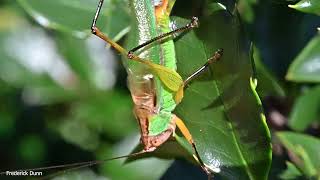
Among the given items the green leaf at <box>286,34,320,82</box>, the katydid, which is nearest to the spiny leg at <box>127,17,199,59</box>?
the katydid

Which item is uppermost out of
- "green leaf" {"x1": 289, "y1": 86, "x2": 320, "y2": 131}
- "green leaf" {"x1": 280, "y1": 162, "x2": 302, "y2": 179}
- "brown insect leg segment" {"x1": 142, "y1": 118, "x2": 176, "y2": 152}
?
"brown insect leg segment" {"x1": 142, "y1": 118, "x2": 176, "y2": 152}

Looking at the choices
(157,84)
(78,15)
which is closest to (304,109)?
(157,84)

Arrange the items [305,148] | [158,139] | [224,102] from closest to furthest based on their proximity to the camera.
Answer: [224,102], [158,139], [305,148]

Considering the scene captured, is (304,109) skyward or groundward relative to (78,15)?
groundward

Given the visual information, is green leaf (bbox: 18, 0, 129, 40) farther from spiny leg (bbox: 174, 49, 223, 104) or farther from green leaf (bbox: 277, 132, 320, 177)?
green leaf (bbox: 277, 132, 320, 177)

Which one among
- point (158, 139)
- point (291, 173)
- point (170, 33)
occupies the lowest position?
point (291, 173)

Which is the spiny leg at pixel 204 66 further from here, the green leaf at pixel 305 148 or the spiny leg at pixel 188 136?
the green leaf at pixel 305 148

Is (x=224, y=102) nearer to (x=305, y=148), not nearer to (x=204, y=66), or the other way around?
(x=204, y=66)
